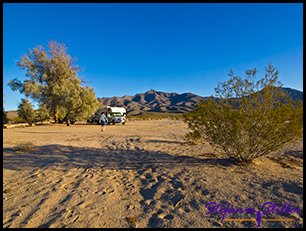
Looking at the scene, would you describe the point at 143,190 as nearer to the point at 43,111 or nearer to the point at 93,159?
the point at 93,159

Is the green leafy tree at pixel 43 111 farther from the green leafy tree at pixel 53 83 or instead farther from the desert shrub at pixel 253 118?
the desert shrub at pixel 253 118

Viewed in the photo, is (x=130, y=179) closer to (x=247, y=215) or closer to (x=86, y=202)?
(x=86, y=202)

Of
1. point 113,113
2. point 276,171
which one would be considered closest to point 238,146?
point 276,171

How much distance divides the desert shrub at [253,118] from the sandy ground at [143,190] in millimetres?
773

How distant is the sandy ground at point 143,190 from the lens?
2.68 meters

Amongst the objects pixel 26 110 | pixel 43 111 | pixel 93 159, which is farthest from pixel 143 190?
pixel 26 110

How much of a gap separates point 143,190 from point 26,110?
23065 mm

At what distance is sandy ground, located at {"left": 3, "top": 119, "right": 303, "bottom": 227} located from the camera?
268cm

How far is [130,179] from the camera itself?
174 inches

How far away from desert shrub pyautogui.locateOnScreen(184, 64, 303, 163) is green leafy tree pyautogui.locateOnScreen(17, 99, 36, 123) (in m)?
22.7

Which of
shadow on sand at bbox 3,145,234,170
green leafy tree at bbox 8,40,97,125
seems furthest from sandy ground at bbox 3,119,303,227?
green leafy tree at bbox 8,40,97,125

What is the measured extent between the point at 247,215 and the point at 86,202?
2.85 meters

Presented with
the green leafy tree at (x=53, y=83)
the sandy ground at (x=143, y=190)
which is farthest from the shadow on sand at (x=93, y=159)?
the green leafy tree at (x=53, y=83)

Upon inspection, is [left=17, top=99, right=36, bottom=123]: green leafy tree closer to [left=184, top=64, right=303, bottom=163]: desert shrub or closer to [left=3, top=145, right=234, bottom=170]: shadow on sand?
[left=3, top=145, right=234, bottom=170]: shadow on sand
